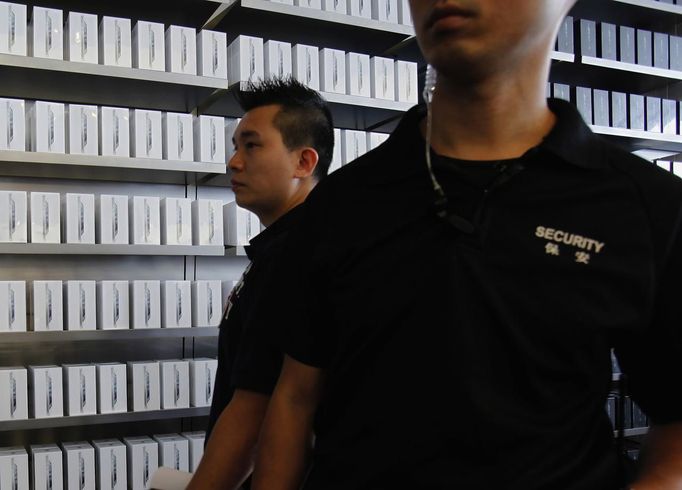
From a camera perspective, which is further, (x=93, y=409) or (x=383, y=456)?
(x=93, y=409)

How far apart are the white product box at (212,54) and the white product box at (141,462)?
1.46 metres

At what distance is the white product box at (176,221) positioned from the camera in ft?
9.61

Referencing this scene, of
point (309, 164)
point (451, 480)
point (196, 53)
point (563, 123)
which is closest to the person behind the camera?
point (451, 480)

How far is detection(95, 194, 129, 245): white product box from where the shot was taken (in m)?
2.83

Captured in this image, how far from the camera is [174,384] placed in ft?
9.60

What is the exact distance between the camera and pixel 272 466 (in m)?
0.76

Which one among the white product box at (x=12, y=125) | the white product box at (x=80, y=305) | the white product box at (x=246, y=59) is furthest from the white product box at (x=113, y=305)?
the white product box at (x=246, y=59)

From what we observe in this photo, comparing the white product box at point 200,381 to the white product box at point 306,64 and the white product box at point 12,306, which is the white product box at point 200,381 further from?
the white product box at point 306,64

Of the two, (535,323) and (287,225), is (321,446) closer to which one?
(535,323)

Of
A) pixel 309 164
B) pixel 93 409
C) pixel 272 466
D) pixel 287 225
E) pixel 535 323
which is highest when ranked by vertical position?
pixel 309 164

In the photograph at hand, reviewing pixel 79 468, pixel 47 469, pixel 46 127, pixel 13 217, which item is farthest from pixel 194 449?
pixel 46 127

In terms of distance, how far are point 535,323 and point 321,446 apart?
0.78 feet

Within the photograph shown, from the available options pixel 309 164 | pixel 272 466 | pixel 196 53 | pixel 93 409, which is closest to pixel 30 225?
pixel 93 409

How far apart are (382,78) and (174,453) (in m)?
1.77
